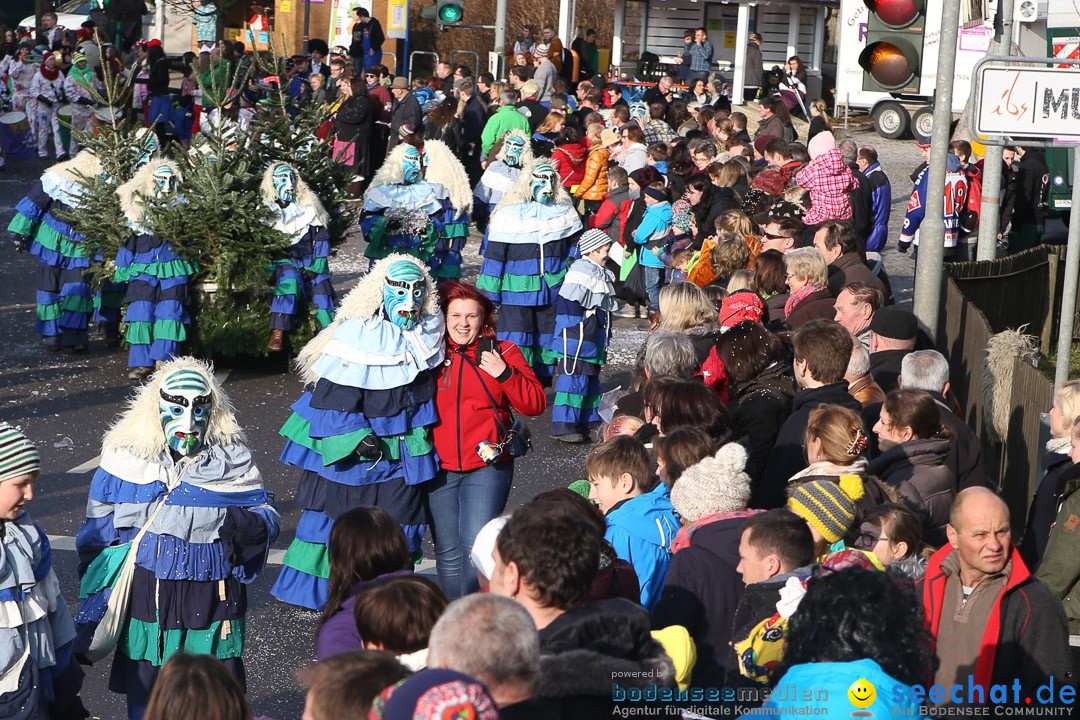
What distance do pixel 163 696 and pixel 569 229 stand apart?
8260 millimetres

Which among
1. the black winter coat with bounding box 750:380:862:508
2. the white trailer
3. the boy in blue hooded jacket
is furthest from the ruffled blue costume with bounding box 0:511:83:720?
the white trailer

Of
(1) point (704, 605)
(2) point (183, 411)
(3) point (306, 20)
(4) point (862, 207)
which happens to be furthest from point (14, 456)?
(3) point (306, 20)

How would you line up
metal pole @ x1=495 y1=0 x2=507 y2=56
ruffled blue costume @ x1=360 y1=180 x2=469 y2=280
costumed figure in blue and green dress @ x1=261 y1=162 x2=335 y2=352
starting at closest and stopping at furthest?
costumed figure in blue and green dress @ x1=261 y1=162 x2=335 y2=352 < ruffled blue costume @ x1=360 y1=180 x2=469 y2=280 < metal pole @ x1=495 y1=0 x2=507 y2=56

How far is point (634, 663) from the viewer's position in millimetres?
3490

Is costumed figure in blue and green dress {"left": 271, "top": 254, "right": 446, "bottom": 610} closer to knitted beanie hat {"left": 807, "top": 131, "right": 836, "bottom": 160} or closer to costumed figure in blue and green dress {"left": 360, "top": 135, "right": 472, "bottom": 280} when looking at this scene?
costumed figure in blue and green dress {"left": 360, "top": 135, "right": 472, "bottom": 280}

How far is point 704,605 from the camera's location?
4.58 m

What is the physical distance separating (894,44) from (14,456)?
467cm

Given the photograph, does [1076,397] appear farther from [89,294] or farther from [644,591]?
[89,294]

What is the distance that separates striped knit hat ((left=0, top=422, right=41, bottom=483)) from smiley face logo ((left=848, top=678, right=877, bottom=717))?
2724mm

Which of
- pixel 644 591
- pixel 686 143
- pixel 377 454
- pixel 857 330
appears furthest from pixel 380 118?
pixel 644 591

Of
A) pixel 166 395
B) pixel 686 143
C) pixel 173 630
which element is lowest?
pixel 173 630

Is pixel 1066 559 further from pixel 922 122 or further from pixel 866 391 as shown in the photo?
pixel 922 122

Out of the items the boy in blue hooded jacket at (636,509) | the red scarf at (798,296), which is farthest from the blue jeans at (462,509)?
the red scarf at (798,296)

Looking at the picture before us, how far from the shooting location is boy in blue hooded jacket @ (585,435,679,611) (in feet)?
16.4
